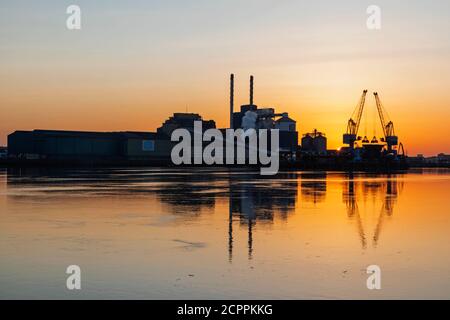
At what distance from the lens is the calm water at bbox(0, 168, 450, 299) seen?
12.2 metres

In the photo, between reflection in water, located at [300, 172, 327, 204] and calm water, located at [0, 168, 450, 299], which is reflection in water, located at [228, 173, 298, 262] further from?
reflection in water, located at [300, 172, 327, 204]

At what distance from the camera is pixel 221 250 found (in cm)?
1641

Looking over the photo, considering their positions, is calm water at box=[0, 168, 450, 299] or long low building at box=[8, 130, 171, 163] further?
long low building at box=[8, 130, 171, 163]

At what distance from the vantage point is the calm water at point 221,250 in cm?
1221

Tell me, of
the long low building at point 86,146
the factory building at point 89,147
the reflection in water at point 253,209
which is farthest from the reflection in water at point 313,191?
the long low building at point 86,146

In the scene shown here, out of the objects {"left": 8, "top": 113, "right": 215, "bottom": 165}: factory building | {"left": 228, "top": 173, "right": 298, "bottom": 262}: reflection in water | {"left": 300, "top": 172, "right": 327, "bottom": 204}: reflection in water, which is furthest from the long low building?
{"left": 228, "top": 173, "right": 298, "bottom": 262}: reflection in water

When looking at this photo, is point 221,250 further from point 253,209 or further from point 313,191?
point 313,191

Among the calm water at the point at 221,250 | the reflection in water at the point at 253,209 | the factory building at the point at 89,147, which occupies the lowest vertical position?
the calm water at the point at 221,250

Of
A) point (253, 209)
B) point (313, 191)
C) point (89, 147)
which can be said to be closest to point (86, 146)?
point (89, 147)

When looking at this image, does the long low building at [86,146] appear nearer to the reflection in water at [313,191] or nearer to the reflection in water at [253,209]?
the reflection in water at [313,191]
